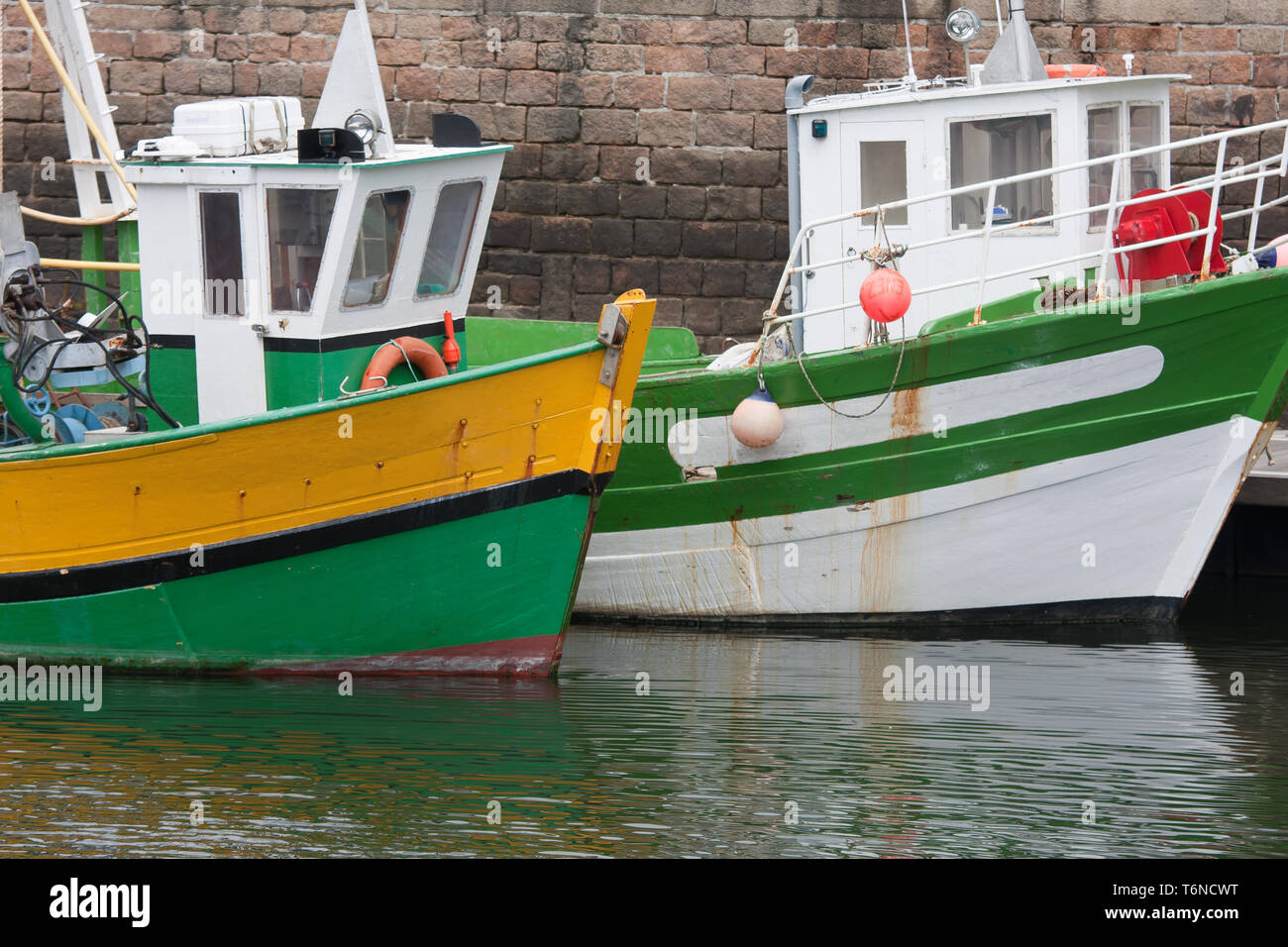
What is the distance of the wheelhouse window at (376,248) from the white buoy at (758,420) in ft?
5.79

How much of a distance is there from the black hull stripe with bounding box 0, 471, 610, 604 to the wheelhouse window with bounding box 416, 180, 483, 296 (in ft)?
3.66

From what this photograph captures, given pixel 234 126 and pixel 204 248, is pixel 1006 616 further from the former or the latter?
pixel 234 126

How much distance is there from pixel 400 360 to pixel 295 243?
0.67 m

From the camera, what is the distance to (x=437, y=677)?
7309 mm

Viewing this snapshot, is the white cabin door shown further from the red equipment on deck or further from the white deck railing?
the red equipment on deck

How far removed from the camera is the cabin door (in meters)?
8.60

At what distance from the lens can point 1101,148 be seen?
855 cm

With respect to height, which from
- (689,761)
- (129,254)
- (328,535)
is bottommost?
(689,761)

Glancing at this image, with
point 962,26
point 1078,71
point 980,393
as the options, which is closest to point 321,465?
point 980,393

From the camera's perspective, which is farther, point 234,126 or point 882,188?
point 882,188

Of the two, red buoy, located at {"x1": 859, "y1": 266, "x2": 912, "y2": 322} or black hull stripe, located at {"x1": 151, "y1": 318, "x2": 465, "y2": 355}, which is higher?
red buoy, located at {"x1": 859, "y1": 266, "x2": 912, "y2": 322}

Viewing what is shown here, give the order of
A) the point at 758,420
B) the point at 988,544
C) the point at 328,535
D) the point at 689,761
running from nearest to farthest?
the point at 689,761, the point at 328,535, the point at 758,420, the point at 988,544

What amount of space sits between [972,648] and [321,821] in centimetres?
351

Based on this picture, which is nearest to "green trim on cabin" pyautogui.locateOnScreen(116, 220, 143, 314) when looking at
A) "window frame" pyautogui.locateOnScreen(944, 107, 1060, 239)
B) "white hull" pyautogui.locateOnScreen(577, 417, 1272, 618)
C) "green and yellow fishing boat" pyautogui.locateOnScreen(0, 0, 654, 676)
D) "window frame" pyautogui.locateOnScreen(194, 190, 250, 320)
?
"green and yellow fishing boat" pyautogui.locateOnScreen(0, 0, 654, 676)
